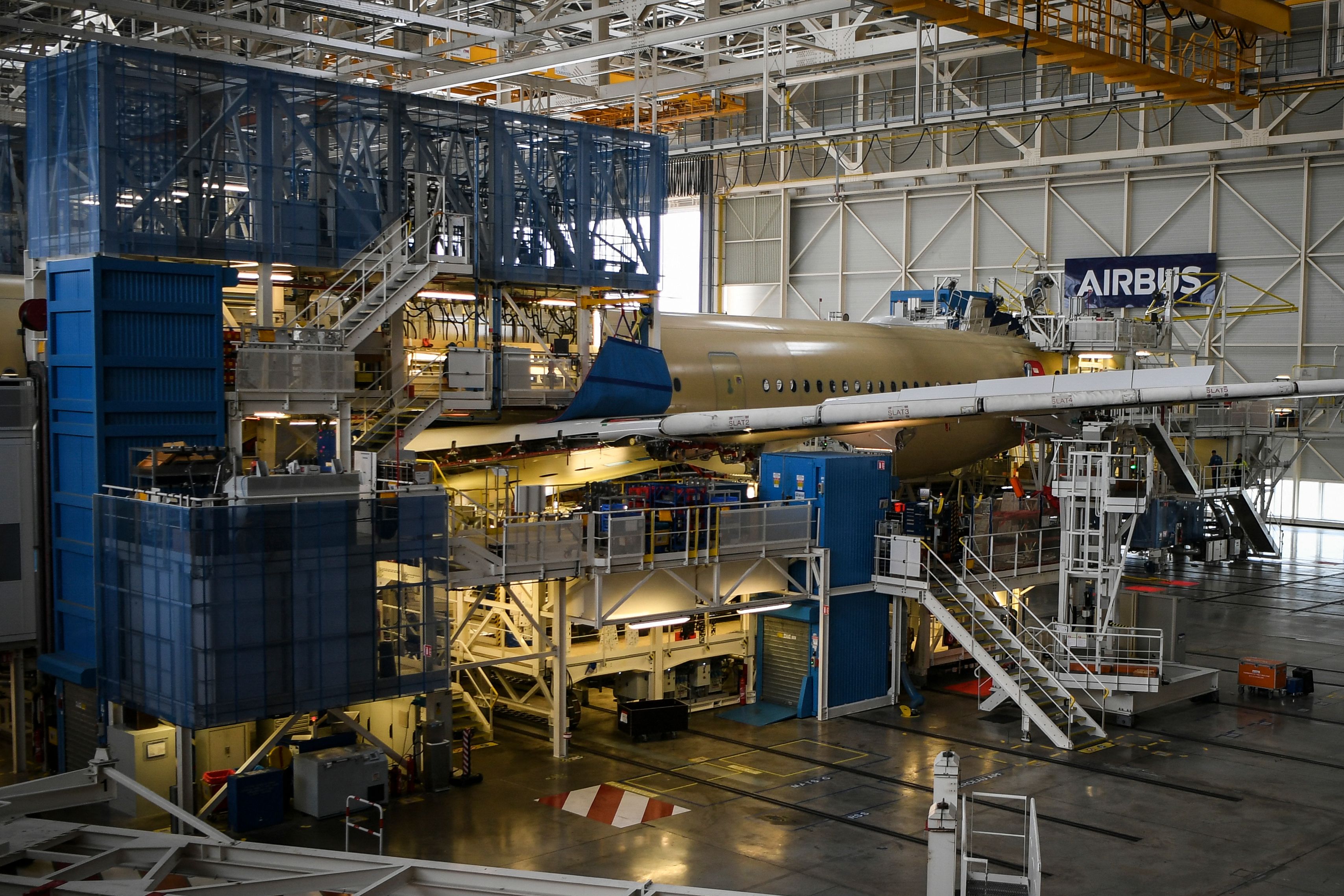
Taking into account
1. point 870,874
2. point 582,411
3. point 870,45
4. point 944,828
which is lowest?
point 870,874

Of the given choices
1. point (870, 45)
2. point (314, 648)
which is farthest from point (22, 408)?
point (870, 45)

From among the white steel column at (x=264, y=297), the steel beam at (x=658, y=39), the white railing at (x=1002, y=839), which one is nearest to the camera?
the white railing at (x=1002, y=839)

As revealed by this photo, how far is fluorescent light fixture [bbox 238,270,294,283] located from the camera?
2684 centimetres

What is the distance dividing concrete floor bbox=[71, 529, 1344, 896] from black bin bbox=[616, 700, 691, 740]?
351 mm

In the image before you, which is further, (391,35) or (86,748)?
(391,35)

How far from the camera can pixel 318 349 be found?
2494cm

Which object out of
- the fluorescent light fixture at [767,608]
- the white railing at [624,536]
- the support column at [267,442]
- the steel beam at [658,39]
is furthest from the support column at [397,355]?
the steel beam at [658,39]

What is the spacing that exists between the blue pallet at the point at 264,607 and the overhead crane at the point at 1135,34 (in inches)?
652

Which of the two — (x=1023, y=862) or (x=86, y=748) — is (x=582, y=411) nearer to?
(x=86, y=748)

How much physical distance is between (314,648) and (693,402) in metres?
14.8

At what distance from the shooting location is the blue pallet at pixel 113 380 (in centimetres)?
2381

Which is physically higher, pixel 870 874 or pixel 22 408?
pixel 22 408

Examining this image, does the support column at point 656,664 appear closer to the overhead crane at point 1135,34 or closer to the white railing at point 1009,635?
the white railing at point 1009,635

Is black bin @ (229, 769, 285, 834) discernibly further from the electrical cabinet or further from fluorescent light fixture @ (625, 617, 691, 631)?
fluorescent light fixture @ (625, 617, 691, 631)
